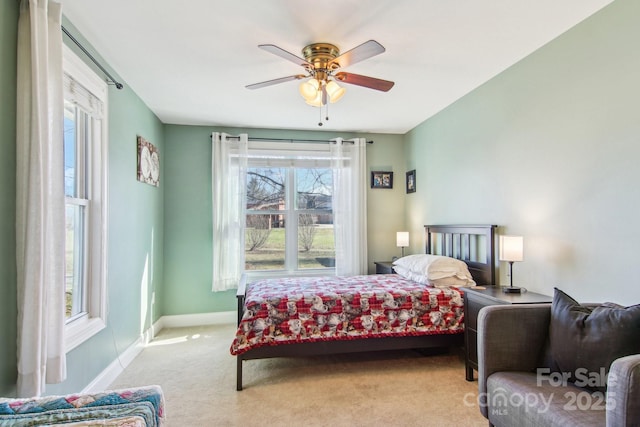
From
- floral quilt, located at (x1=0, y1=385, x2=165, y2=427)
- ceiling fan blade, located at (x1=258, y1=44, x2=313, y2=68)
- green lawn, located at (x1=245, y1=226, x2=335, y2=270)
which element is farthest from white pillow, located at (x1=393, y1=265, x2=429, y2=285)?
floral quilt, located at (x1=0, y1=385, x2=165, y2=427)

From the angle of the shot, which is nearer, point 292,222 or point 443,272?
point 443,272

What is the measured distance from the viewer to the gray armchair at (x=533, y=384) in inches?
47.7

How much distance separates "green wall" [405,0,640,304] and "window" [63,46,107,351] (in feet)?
10.7

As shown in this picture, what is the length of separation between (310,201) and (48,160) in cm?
338

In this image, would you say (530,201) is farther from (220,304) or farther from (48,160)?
(220,304)

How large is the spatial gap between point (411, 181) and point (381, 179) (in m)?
0.42

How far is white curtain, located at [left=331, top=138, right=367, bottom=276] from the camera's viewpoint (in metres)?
4.66

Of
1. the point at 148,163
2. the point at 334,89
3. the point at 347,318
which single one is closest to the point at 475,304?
the point at 347,318

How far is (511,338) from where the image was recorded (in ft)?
6.10

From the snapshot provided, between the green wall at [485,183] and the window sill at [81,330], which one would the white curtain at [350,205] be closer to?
the green wall at [485,183]

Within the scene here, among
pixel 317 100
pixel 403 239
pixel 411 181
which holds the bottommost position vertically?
pixel 403 239

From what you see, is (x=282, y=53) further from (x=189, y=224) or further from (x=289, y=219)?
(x=189, y=224)

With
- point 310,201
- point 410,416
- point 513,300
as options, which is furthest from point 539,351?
point 310,201

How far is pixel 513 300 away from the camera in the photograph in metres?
2.36
